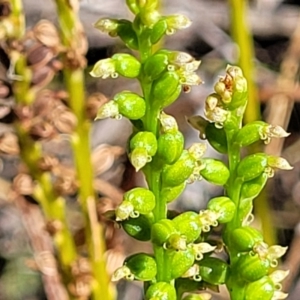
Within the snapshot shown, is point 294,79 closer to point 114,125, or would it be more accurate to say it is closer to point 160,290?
point 114,125

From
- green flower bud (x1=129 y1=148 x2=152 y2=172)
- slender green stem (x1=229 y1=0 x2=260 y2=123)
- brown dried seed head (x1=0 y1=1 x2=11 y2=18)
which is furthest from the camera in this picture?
slender green stem (x1=229 y1=0 x2=260 y2=123)

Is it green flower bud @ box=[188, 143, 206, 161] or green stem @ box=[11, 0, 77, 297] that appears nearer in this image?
green flower bud @ box=[188, 143, 206, 161]

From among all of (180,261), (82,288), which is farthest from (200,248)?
(82,288)

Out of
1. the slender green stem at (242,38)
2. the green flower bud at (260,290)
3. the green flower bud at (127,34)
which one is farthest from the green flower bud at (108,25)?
the slender green stem at (242,38)

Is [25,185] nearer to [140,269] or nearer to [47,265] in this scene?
[47,265]

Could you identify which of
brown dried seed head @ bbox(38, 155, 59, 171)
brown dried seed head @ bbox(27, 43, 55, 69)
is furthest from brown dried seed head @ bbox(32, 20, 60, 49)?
brown dried seed head @ bbox(38, 155, 59, 171)

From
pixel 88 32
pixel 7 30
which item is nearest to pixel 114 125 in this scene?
Result: pixel 88 32

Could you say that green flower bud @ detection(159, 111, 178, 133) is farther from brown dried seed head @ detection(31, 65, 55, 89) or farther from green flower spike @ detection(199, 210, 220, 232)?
brown dried seed head @ detection(31, 65, 55, 89)

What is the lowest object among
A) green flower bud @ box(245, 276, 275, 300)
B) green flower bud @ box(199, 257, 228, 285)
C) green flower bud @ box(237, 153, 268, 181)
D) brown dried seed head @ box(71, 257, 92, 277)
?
brown dried seed head @ box(71, 257, 92, 277)
